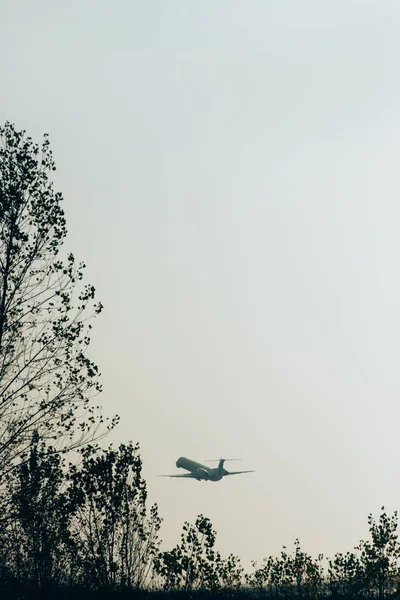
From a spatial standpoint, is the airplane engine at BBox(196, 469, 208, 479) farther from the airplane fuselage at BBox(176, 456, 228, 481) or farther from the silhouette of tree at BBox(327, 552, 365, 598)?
the silhouette of tree at BBox(327, 552, 365, 598)

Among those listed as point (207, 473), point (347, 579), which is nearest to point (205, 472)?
point (207, 473)

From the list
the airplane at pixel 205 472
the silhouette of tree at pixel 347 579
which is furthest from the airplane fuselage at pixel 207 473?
the silhouette of tree at pixel 347 579

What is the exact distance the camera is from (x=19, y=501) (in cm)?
2689

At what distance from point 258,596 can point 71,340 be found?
47.7 m

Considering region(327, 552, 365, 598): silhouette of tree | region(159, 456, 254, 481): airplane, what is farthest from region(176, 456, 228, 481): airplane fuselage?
region(327, 552, 365, 598): silhouette of tree

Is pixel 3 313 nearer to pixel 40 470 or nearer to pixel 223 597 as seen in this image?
pixel 40 470

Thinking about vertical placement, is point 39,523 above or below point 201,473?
below

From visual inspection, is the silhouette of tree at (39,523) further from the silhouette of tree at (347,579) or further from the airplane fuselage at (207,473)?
the airplane fuselage at (207,473)

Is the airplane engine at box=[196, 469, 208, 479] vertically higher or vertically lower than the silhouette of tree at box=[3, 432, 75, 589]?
higher

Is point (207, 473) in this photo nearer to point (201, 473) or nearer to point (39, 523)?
point (201, 473)

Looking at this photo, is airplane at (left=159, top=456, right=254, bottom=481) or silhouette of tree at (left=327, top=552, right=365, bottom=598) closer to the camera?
silhouette of tree at (left=327, top=552, right=365, bottom=598)

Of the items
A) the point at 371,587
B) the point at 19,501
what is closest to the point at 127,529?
the point at 19,501

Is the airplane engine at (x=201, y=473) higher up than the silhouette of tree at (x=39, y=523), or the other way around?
the airplane engine at (x=201, y=473)

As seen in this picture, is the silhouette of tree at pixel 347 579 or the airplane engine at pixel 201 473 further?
the airplane engine at pixel 201 473
